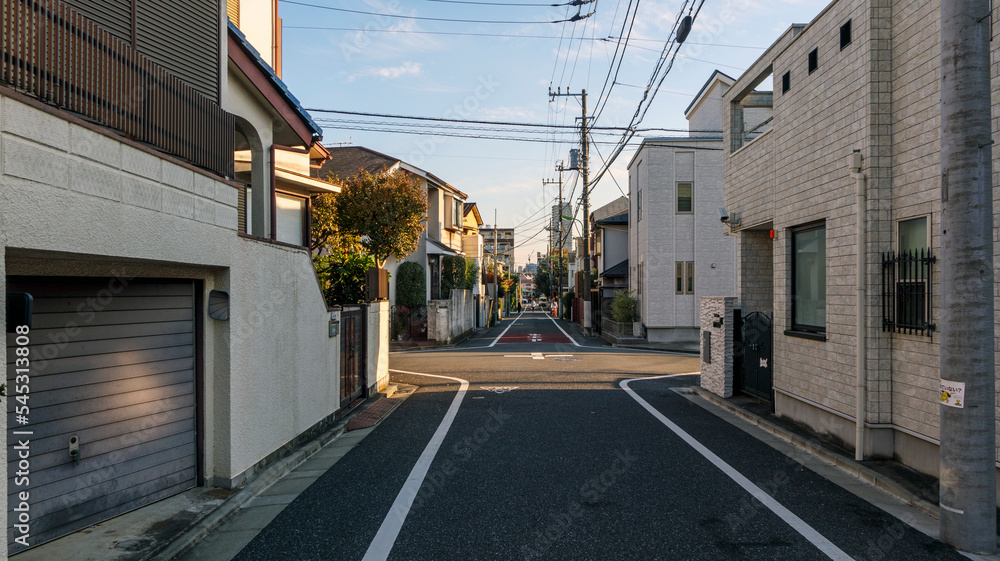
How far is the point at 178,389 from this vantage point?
18.4 feet

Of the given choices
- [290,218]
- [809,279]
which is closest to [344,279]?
[290,218]

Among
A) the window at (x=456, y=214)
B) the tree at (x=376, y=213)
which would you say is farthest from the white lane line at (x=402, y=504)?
the window at (x=456, y=214)

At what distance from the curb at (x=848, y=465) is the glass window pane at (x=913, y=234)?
2.44 meters

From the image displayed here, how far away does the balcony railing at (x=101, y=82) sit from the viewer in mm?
3605

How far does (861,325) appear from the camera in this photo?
6.61 metres

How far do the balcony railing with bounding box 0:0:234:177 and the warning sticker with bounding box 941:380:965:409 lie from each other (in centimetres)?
696

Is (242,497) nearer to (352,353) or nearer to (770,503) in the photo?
(352,353)

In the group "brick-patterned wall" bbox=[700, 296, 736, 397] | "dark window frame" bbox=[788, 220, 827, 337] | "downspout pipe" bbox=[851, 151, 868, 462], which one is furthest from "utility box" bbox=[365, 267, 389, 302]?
"downspout pipe" bbox=[851, 151, 868, 462]

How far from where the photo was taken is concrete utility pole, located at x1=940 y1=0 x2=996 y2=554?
4473mm

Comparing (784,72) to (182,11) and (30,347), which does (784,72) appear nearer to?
(182,11)

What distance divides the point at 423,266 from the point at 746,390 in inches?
771

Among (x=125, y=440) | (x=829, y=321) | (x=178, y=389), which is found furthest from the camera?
(x=829, y=321)

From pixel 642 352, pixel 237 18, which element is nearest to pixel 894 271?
pixel 237 18

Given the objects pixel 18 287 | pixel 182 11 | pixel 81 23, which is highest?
pixel 182 11
